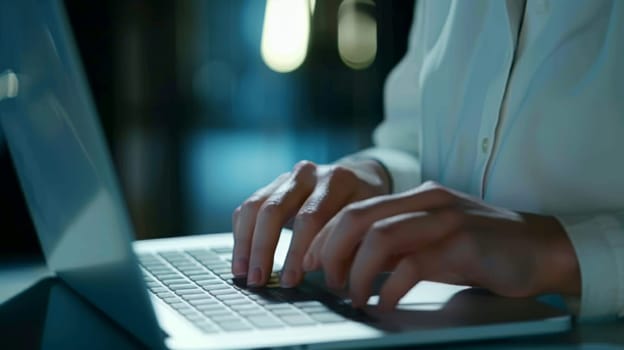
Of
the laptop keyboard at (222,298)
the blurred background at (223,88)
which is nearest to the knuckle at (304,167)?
the laptop keyboard at (222,298)

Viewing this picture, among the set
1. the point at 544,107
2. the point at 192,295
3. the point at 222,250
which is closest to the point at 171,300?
the point at 192,295

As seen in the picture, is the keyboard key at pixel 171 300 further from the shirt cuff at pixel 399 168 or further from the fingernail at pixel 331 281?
the shirt cuff at pixel 399 168

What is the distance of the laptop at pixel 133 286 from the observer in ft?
1.79

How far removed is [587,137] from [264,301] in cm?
36

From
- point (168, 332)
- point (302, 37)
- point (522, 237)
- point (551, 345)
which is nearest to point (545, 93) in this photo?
point (522, 237)

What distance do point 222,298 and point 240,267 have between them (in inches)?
3.8

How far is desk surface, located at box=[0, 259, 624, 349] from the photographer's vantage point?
1.95 ft

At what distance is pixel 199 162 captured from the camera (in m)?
3.54

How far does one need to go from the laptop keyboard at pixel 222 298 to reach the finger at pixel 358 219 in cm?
3

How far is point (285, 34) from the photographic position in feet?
11.6

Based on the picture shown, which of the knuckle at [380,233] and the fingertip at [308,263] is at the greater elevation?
the knuckle at [380,233]

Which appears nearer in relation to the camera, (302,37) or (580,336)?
(580,336)

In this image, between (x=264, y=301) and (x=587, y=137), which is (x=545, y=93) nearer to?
(x=587, y=137)

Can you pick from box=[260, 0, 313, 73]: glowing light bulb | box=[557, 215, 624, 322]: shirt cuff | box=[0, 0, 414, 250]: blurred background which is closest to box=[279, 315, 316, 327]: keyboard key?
box=[557, 215, 624, 322]: shirt cuff
